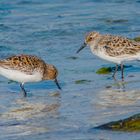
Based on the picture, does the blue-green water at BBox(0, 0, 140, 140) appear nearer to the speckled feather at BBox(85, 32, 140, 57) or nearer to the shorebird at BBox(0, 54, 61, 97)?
the shorebird at BBox(0, 54, 61, 97)

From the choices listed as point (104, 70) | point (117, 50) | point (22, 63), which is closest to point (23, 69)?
point (22, 63)

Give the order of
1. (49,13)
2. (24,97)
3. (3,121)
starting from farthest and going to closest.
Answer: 1. (49,13)
2. (24,97)
3. (3,121)

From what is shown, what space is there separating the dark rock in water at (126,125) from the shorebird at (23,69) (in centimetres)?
291

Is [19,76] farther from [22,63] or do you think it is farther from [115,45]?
[115,45]

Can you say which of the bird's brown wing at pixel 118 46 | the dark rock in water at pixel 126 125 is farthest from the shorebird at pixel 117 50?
the dark rock in water at pixel 126 125

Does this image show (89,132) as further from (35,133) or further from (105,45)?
(105,45)

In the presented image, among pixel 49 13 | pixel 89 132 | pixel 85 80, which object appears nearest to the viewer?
pixel 89 132

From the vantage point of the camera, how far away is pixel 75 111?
10.2m

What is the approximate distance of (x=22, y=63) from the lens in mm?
11992

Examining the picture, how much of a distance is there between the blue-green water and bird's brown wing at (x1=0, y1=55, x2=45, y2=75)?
1.29ft

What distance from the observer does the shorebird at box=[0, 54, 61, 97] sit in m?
11.9

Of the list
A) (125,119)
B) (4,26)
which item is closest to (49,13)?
(4,26)

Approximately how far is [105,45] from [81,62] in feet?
1.85

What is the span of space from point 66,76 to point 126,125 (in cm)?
407
